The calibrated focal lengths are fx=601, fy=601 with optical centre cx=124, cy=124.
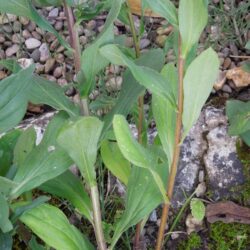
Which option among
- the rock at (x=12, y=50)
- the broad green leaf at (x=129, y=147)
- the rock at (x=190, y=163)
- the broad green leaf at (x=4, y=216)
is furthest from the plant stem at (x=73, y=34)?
the rock at (x=12, y=50)

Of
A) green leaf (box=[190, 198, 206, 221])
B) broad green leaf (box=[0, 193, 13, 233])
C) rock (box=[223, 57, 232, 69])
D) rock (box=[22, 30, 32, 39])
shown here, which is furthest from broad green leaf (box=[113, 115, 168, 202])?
rock (box=[22, 30, 32, 39])

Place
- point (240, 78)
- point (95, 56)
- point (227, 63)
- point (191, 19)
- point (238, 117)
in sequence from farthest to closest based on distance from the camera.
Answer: point (227, 63) < point (240, 78) < point (238, 117) < point (95, 56) < point (191, 19)

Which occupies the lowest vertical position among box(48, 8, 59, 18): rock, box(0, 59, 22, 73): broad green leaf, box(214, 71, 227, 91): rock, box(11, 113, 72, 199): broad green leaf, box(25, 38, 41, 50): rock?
box(214, 71, 227, 91): rock

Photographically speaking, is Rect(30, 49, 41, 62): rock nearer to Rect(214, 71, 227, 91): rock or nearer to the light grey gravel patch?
Rect(214, 71, 227, 91): rock

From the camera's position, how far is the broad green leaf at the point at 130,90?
129cm

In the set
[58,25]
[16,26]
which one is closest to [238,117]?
[58,25]

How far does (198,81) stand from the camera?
3.62ft

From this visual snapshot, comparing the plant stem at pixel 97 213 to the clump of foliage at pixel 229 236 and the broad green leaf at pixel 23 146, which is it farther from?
the clump of foliage at pixel 229 236

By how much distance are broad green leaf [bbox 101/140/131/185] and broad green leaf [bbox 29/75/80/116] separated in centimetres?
25

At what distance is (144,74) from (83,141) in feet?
0.56

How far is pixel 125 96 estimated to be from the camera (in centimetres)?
130

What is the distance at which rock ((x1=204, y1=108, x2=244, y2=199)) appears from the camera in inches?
68.4

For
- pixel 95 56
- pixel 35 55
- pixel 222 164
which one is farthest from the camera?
pixel 35 55

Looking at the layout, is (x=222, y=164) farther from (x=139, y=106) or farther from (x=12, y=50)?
(x=12, y=50)
